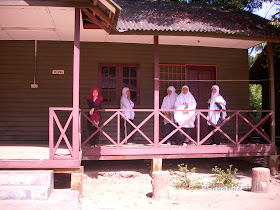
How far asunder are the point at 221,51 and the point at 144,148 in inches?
176

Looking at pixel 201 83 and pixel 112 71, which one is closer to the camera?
pixel 112 71

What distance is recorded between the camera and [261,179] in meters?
6.88

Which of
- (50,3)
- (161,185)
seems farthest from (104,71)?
(161,185)

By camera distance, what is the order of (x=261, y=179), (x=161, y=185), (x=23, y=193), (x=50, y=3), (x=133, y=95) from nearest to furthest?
1. (x=23, y=193)
2. (x=50, y=3)
3. (x=161, y=185)
4. (x=261, y=179)
5. (x=133, y=95)

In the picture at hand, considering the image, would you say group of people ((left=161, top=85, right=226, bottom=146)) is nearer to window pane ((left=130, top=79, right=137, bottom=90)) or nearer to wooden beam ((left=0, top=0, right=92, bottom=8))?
window pane ((left=130, top=79, right=137, bottom=90))

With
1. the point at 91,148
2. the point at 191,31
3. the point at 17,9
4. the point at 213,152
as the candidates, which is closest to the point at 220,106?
the point at 213,152

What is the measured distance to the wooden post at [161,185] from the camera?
20.6 feet

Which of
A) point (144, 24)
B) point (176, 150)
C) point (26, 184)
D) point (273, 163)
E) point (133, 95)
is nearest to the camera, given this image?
point (26, 184)

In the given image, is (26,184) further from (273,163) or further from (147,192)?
(273,163)

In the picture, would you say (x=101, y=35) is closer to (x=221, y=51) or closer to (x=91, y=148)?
(x=91, y=148)

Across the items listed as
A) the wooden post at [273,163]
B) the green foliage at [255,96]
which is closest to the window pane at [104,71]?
the wooden post at [273,163]

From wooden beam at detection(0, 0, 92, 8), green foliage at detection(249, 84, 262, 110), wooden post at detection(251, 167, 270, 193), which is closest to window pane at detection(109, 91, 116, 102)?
wooden beam at detection(0, 0, 92, 8)

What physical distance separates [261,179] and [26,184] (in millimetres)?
4720

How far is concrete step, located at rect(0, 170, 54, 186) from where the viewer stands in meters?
5.72
